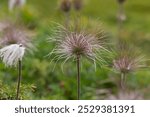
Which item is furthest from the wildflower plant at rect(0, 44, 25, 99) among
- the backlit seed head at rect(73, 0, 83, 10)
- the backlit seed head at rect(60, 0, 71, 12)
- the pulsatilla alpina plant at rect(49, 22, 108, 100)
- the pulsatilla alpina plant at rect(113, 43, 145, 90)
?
the backlit seed head at rect(73, 0, 83, 10)

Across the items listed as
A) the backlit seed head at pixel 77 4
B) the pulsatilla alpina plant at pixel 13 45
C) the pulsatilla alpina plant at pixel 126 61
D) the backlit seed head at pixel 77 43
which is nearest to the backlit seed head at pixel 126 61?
the pulsatilla alpina plant at pixel 126 61

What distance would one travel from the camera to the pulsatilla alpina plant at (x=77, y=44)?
471 cm

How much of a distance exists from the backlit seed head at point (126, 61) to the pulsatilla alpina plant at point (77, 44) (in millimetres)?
156

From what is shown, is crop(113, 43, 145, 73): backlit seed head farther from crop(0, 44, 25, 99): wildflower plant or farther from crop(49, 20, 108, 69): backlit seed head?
crop(0, 44, 25, 99): wildflower plant

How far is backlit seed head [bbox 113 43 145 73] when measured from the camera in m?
4.85

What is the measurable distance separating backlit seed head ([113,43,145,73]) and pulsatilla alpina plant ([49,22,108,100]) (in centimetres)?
16

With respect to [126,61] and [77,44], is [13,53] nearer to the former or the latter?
[77,44]

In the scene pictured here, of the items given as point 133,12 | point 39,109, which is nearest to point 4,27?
point 39,109

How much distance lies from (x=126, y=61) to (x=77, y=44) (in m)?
0.40

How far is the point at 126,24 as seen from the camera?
1664 cm

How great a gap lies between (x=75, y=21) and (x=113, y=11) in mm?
14220

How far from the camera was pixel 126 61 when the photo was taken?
4859 millimetres

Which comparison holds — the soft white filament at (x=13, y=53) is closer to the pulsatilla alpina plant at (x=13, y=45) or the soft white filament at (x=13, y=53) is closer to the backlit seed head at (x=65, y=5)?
the pulsatilla alpina plant at (x=13, y=45)

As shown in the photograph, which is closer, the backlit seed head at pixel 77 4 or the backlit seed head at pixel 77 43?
the backlit seed head at pixel 77 43
